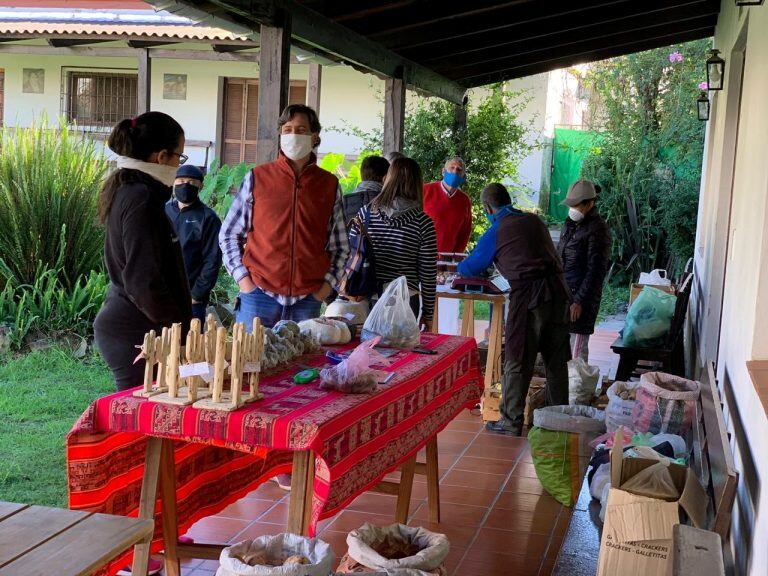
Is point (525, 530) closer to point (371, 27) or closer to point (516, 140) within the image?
point (371, 27)

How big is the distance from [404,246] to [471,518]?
1.57 meters

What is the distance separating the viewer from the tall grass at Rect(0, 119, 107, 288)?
8.41 meters

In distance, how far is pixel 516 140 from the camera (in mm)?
13367

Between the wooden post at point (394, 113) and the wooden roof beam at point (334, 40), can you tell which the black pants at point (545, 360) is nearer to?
the wooden roof beam at point (334, 40)

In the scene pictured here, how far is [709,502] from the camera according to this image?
3.63m

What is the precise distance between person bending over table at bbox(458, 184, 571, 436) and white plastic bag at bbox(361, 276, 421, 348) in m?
1.88

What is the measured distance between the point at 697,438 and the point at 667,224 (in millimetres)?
11476

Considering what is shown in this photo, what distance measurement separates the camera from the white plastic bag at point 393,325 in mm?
4297

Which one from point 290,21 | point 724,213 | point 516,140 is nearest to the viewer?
point 290,21

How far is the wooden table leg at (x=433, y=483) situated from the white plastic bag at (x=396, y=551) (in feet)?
5.18

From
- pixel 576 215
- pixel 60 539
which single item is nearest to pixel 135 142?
pixel 60 539

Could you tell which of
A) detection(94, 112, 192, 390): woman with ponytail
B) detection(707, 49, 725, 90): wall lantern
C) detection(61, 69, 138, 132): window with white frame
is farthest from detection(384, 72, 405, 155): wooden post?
detection(61, 69, 138, 132): window with white frame

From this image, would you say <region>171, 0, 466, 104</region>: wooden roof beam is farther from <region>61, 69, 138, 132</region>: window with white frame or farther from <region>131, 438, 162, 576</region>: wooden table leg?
<region>61, 69, 138, 132</region>: window with white frame

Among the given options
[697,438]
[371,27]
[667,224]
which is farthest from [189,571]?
[667,224]
